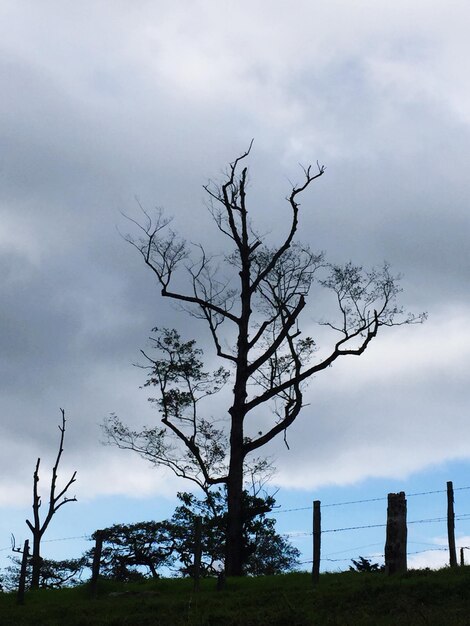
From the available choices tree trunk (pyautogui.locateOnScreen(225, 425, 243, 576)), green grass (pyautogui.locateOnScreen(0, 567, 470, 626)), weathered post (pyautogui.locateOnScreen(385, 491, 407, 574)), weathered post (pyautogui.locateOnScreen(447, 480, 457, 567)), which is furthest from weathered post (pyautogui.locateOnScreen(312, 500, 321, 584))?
tree trunk (pyautogui.locateOnScreen(225, 425, 243, 576))

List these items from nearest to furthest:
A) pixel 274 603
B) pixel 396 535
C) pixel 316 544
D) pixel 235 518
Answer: pixel 274 603
pixel 396 535
pixel 316 544
pixel 235 518

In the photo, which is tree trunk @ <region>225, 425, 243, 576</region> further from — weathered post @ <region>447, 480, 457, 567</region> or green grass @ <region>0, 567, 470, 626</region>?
weathered post @ <region>447, 480, 457, 567</region>

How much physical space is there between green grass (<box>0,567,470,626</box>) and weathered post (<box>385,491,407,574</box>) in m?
0.57

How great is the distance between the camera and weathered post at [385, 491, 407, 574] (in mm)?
22781

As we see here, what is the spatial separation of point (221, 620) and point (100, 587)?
881 centimetres

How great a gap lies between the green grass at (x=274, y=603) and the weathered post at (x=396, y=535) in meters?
0.57

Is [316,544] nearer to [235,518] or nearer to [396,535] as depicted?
[396,535]

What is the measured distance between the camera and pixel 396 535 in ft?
75.5

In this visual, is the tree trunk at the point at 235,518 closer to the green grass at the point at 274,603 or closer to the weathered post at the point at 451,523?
the green grass at the point at 274,603

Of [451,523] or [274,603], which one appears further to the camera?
[451,523]

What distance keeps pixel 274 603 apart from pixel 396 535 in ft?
13.8

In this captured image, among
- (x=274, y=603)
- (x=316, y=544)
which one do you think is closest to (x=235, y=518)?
(x=316, y=544)

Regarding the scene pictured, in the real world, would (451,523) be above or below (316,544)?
above

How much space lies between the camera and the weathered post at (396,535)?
74.7 ft
